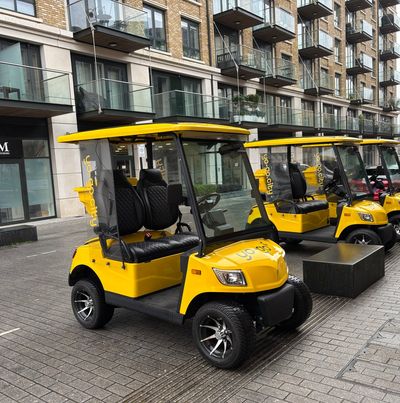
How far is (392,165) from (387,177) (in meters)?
0.49

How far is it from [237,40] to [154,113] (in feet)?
31.0

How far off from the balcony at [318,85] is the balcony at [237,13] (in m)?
8.19

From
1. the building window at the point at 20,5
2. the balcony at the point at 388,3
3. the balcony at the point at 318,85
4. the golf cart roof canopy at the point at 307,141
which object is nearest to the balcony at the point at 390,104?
the balcony at the point at 388,3

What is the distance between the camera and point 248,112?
886 inches

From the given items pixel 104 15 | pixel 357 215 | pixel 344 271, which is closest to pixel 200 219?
pixel 344 271

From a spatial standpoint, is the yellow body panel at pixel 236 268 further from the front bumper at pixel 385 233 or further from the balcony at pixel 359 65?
the balcony at pixel 359 65

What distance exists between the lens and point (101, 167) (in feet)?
14.8

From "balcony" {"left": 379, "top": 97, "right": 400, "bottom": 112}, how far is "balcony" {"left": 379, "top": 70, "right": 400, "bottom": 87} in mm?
1708

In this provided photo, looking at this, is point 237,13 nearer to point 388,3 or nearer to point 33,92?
point 33,92

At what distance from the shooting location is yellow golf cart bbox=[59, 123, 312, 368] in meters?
3.63

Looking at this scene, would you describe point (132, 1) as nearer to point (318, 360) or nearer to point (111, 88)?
point (111, 88)

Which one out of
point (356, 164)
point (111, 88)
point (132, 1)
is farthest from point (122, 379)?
point (132, 1)

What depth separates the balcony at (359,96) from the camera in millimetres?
37831

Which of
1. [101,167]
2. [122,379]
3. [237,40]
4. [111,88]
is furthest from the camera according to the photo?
[237,40]
